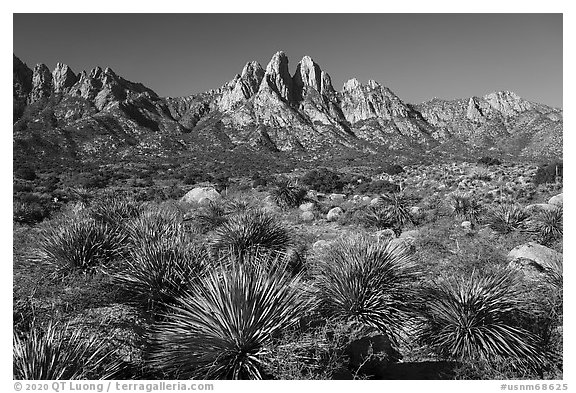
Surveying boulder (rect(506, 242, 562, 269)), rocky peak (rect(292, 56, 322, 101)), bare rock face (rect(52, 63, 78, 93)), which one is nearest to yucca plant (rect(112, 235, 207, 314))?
boulder (rect(506, 242, 562, 269))

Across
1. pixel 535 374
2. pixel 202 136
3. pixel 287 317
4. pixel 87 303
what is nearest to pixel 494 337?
pixel 535 374

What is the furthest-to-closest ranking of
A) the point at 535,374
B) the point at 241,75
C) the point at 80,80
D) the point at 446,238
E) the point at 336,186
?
the point at 241,75 < the point at 80,80 < the point at 336,186 < the point at 446,238 < the point at 535,374

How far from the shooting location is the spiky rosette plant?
14.8 ft

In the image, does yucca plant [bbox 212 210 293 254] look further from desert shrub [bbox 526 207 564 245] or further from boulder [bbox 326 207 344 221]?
desert shrub [bbox 526 207 564 245]

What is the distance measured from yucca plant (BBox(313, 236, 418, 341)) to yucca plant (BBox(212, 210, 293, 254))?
8.77 ft

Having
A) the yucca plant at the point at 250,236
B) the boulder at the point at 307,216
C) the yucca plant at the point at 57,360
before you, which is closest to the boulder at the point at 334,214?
the boulder at the point at 307,216

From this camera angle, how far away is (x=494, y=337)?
4.61 meters

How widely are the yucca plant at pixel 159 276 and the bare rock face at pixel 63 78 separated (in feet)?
445

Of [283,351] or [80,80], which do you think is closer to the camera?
[283,351]

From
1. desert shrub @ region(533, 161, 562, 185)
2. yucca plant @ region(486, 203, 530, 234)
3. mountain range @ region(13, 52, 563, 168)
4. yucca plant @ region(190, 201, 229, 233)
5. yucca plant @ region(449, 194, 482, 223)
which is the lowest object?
yucca plant @ region(190, 201, 229, 233)

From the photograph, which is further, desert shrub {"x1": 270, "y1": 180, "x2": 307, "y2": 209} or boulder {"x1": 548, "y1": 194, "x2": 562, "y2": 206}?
desert shrub {"x1": 270, "y1": 180, "x2": 307, "y2": 209}

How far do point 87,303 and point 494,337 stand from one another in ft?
19.7
